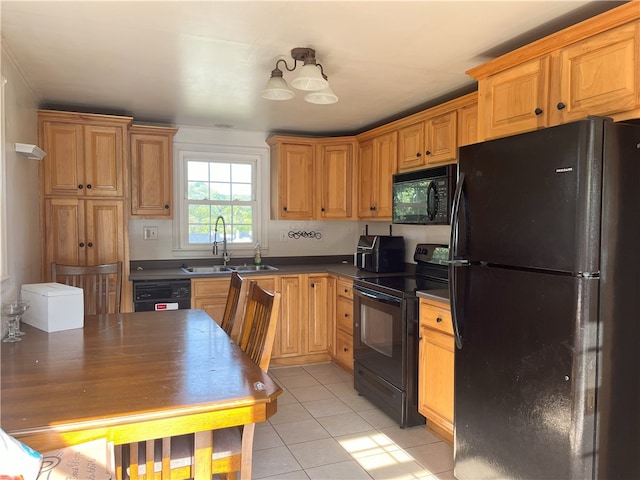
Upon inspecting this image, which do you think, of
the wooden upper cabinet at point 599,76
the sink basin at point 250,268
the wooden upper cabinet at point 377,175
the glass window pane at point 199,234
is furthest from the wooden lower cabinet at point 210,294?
the wooden upper cabinet at point 599,76

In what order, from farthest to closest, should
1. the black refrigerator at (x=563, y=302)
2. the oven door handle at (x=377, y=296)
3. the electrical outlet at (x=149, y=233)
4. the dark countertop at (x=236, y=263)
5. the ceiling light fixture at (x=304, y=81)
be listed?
the electrical outlet at (x=149, y=233), the dark countertop at (x=236, y=263), the oven door handle at (x=377, y=296), the ceiling light fixture at (x=304, y=81), the black refrigerator at (x=563, y=302)

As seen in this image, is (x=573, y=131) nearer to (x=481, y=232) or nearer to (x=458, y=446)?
(x=481, y=232)

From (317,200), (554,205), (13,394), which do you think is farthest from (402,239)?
(13,394)

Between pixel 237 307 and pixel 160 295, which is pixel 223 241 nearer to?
pixel 160 295

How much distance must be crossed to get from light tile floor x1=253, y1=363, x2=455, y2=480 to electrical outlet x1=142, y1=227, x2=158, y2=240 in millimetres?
1938

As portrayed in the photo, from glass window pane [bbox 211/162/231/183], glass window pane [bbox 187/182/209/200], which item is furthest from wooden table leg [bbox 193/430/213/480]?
glass window pane [bbox 211/162/231/183]

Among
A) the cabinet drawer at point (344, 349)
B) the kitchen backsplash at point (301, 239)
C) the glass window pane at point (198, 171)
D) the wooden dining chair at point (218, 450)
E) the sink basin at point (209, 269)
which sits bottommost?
the cabinet drawer at point (344, 349)

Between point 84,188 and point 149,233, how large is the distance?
79 centimetres

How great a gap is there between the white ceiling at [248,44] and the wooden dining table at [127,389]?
4.77 ft

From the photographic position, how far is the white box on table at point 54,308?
2070 mm

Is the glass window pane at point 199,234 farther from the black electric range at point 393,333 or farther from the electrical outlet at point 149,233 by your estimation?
the black electric range at point 393,333

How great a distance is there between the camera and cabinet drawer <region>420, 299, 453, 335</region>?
2490 millimetres

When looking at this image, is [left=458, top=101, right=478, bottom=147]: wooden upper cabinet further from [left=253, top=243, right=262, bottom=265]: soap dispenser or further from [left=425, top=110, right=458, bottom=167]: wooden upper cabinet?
[left=253, top=243, right=262, bottom=265]: soap dispenser

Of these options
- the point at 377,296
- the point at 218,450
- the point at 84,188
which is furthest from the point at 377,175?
the point at 218,450
